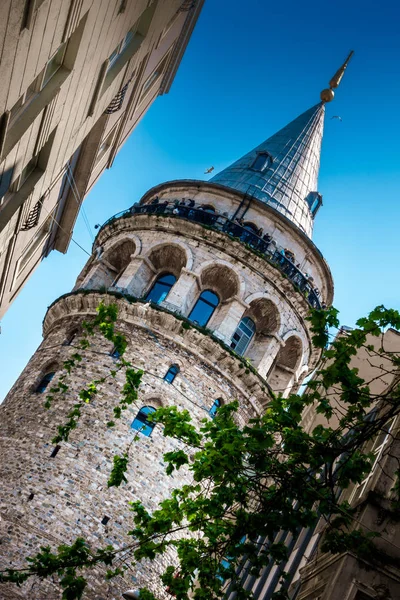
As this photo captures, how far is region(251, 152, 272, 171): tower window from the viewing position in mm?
28234

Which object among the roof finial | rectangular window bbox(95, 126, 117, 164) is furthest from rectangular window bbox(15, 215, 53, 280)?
the roof finial

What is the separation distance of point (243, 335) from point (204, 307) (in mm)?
1586

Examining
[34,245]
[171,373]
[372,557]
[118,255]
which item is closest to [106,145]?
[34,245]

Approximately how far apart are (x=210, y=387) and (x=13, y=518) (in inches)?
264

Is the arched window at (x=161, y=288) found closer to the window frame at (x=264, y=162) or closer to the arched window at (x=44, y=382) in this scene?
the arched window at (x=44, y=382)

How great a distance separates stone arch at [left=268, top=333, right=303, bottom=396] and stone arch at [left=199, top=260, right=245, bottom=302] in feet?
8.75

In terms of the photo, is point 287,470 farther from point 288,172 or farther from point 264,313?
point 288,172

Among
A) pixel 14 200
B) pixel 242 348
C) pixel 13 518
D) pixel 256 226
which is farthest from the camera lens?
pixel 256 226

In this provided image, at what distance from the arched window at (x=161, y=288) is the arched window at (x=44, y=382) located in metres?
4.03

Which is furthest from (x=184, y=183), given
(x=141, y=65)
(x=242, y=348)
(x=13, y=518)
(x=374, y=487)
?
(x=374, y=487)

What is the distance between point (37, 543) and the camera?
15383mm

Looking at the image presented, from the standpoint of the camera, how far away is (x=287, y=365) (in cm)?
2431

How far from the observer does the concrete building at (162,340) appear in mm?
16188

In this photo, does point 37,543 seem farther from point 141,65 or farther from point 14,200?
point 141,65
